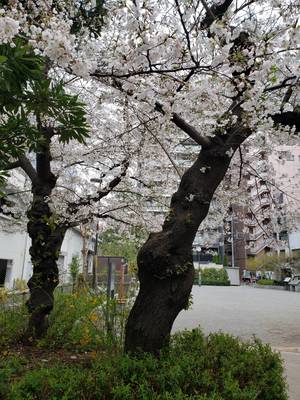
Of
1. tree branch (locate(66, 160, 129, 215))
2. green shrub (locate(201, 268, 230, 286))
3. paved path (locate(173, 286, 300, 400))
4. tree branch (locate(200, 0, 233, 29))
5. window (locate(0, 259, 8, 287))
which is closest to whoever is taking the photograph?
tree branch (locate(200, 0, 233, 29))

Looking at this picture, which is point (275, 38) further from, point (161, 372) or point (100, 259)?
point (100, 259)

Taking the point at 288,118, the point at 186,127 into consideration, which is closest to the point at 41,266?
the point at 186,127

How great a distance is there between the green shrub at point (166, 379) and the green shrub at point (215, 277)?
36941 mm

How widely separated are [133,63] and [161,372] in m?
2.92

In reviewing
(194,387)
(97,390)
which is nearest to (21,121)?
(97,390)

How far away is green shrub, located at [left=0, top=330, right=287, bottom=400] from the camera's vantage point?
281 centimetres

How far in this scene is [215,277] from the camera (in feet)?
133

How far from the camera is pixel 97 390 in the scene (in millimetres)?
2848

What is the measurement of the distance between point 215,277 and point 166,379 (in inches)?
1542

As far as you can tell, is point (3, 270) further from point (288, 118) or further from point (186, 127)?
point (288, 118)

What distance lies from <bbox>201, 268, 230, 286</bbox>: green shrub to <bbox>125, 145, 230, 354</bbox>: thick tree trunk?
122ft

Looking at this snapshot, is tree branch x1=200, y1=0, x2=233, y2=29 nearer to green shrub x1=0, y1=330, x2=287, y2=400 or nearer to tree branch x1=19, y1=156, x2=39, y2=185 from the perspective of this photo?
tree branch x1=19, y1=156, x2=39, y2=185

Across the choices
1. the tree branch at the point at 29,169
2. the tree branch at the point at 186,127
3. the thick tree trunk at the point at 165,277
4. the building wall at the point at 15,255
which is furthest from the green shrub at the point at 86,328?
A: the building wall at the point at 15,255

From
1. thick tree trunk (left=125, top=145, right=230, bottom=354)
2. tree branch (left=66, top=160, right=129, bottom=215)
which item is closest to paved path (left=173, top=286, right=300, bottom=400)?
thick tree trunk (left=125, top=145, right=230, bottom=354)
